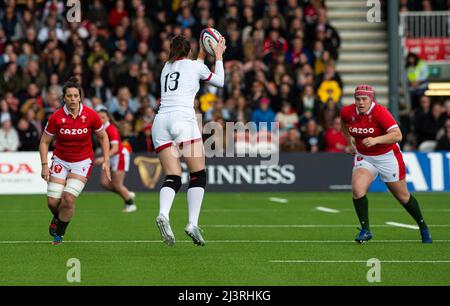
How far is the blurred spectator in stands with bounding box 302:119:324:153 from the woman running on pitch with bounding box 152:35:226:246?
44.9 ft

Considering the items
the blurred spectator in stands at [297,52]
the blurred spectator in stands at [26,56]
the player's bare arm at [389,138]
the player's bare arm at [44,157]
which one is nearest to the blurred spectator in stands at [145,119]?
the blurred spectator in stands at [26,56]

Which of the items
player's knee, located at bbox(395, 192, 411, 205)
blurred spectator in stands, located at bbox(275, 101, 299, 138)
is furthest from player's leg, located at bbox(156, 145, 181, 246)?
blurred spectator in stands, located at bbox(275, 101, 299, 138)

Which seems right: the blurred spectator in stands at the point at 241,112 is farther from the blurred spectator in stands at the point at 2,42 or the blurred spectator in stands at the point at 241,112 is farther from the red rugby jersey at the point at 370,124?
the red rugby jersey at the point at 370,124

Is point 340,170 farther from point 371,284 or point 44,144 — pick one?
point 371,284

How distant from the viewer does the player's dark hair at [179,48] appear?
42.0ft

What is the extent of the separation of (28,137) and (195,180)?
13.8 meters

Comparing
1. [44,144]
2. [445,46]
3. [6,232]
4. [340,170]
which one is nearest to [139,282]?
[44,144]

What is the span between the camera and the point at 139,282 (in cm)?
1031

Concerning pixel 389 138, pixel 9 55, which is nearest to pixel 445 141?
pixel 9 55

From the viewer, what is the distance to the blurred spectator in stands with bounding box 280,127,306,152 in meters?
25.9

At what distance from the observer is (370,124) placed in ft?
46.2

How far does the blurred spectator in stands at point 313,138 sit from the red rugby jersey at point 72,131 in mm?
12811

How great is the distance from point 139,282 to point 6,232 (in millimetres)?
6056

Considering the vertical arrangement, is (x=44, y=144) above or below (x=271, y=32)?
below
